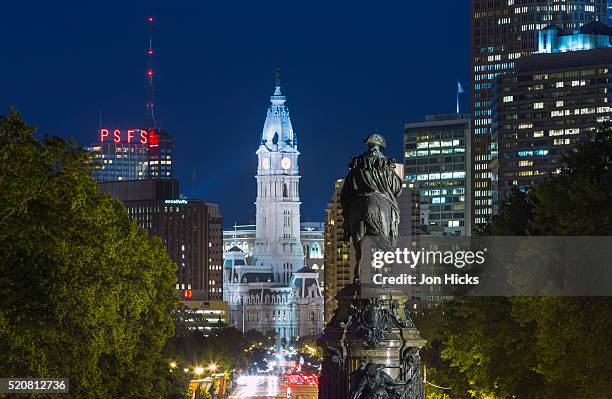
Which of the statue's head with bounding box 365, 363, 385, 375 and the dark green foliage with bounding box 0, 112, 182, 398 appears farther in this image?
the dark green foliage with bounding box 0, 112, 182, 398

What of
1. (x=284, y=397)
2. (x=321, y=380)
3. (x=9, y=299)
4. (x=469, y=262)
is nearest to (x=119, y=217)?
(x=469, y=262)

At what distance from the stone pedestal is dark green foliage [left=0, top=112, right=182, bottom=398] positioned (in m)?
13.3

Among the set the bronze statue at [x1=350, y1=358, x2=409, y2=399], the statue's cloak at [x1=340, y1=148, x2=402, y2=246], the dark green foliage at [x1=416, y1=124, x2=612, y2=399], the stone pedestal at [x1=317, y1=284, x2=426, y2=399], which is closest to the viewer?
the bronze statue at [x1=350, y1=358, x2=409, y2=399]

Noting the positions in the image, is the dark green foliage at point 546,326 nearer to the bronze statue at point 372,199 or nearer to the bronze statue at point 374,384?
the bronze statue at point 372,199

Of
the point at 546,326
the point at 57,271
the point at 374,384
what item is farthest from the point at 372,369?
the point at 546,326

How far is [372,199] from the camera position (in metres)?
35.1

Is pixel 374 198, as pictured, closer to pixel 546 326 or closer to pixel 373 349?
pixel 373 349

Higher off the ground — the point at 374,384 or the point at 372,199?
the point at 372,199

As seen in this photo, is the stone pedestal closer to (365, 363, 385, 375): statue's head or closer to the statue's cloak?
(365, 363, 385, 375): statue's head

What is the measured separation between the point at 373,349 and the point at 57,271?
1799cm

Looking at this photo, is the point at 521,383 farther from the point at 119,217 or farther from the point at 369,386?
the point at 369,386

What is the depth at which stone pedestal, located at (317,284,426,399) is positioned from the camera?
3391 centimetres

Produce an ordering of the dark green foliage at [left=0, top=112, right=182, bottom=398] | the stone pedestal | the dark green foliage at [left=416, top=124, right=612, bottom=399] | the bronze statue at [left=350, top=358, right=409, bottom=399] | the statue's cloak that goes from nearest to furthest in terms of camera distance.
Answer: the bronze statue at [left=350, top=358, right=409, bottom=399], the stone pedestal, the statue's cloak, the dark green foliage at [left=0, top=112, right=182, bottom=398], the dark green foliage at [left=416, top=124, right=612, bottom=399]

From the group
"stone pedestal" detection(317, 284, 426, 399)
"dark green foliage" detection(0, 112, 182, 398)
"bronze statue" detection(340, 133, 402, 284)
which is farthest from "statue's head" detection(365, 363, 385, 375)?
"dark green foliage" detection(0, 112, 182, 398)
